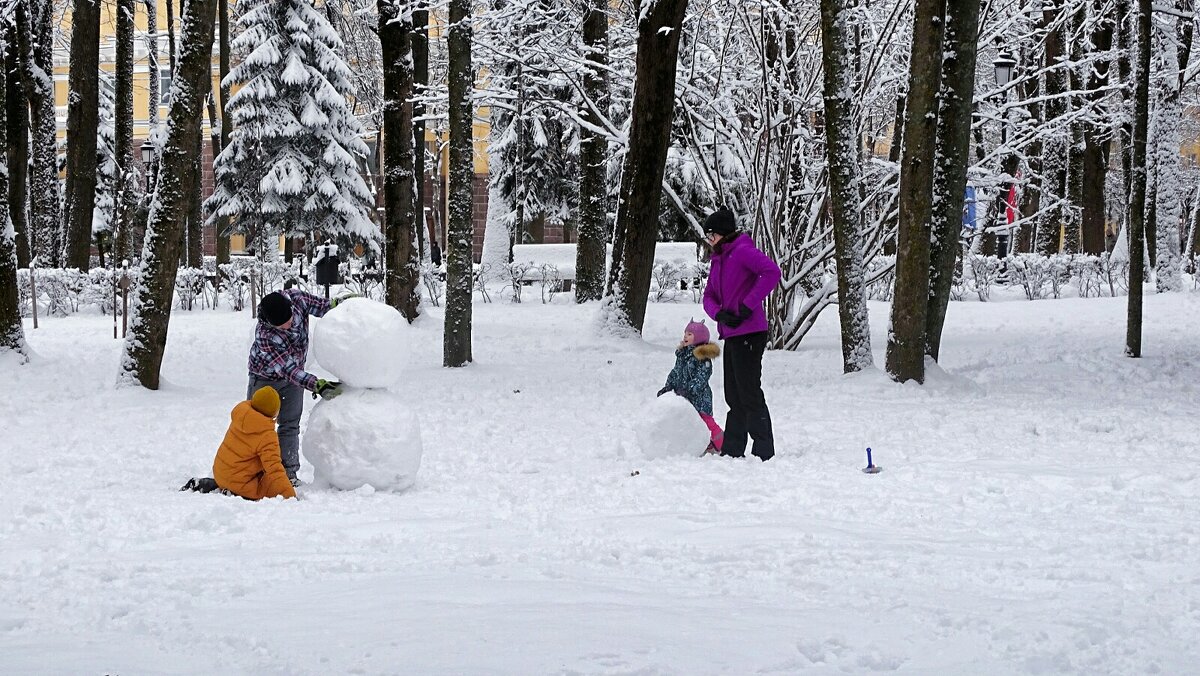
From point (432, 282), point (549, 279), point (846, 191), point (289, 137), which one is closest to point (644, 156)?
point (846, 191)

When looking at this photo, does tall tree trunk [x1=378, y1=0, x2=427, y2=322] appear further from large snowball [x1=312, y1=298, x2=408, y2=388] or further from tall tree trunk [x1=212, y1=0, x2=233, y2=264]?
large snowball [x1=312, y1=298, x2=408, y2=388]

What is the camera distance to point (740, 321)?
7.73m

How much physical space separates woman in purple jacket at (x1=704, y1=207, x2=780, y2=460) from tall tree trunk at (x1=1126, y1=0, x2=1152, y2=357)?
6.84 meters

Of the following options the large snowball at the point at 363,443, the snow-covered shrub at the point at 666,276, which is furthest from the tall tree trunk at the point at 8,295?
the snow-covered shrub at the point at 666,276

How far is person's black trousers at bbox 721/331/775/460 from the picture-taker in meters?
7.78

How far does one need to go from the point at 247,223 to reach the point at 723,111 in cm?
1841

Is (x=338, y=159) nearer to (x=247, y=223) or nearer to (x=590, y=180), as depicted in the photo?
(x=247, y=223)

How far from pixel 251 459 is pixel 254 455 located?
40 millimetres

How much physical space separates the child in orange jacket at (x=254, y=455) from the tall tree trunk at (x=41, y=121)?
1684 centimetres

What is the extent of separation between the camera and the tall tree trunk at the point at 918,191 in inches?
432

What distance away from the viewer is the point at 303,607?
4.43 m

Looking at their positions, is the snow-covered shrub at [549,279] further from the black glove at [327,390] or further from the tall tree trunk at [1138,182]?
the black glove at [327,390]

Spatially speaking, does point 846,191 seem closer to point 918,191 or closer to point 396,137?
point 918,191

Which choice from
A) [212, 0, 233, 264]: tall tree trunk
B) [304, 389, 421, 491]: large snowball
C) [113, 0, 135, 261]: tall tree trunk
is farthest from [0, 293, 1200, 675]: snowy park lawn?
[212, 0, 233, 264]: tall tree trunk
